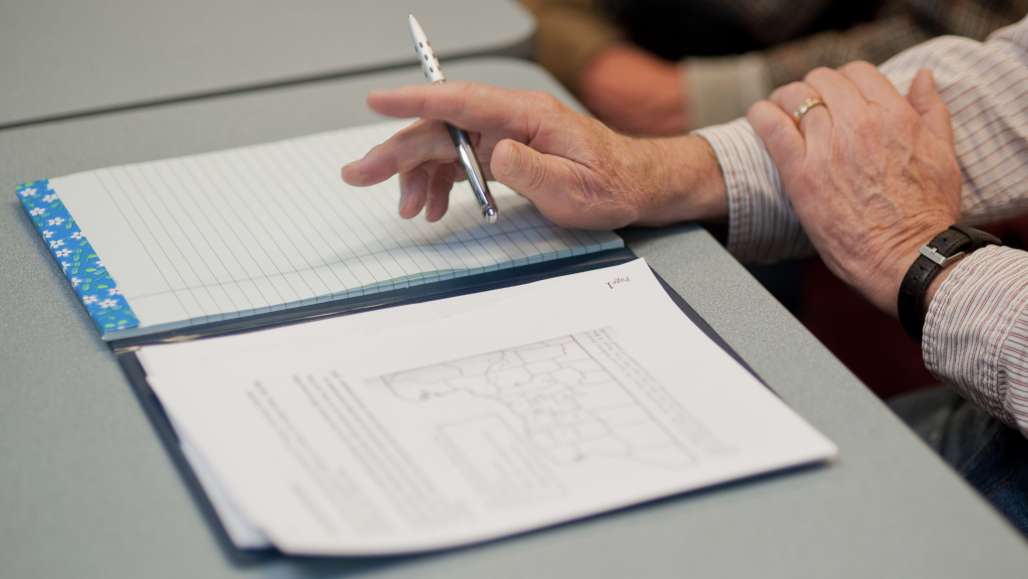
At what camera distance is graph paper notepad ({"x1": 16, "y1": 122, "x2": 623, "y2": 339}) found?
0.71m

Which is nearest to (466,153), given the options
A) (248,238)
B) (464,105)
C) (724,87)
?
(464,105)

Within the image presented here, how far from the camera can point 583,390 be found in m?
0.63

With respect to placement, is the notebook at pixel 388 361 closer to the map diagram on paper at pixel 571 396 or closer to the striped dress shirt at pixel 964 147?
the map diagram on paper at pixel 571 396

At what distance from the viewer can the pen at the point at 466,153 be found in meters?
0.77

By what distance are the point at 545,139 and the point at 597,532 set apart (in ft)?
1.18

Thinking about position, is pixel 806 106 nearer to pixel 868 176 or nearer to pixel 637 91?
pixel 868 176

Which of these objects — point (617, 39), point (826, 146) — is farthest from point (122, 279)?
point (617, 39)

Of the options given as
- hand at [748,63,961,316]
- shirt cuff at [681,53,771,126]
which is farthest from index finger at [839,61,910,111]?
shirt cuff at [681,53,771,126]

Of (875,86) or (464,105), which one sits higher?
(464,105)

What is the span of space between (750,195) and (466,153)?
0.27 meters

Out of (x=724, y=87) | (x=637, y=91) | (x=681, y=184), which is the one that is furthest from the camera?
(x=637, y=91)

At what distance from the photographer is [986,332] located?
749mm

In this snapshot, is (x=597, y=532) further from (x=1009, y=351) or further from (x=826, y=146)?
(x=826, y=146)

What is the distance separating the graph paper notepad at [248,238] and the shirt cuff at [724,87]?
0.85 metres
